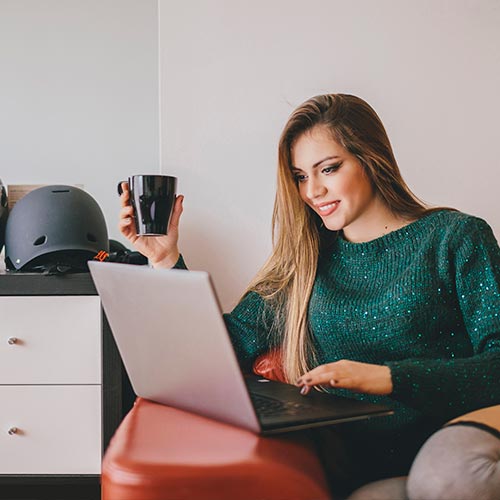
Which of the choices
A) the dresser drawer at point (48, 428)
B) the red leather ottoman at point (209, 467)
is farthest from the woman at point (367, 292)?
the dresser drawer at point (48, 428)

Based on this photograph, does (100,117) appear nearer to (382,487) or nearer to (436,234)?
(436,234)

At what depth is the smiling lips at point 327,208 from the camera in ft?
4.85

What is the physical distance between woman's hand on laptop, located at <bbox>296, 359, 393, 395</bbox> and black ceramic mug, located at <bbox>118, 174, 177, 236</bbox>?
56cm

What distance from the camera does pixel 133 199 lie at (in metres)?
1.58

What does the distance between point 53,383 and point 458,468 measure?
99 centimetres

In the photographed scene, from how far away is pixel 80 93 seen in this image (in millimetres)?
2291

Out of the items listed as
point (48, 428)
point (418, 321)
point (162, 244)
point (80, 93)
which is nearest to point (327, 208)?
point (418, 321)

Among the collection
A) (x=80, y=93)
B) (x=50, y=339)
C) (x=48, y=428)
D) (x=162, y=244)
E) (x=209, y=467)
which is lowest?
(x=48, y=428)

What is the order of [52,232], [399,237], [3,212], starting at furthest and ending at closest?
[3,212] < [52,232] < [399,237]

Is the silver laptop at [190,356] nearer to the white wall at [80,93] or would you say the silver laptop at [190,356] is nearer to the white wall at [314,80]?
the white wall at [314,80]

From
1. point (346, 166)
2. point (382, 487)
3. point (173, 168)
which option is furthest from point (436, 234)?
point (173, 168)

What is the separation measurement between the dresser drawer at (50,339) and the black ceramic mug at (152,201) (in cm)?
21

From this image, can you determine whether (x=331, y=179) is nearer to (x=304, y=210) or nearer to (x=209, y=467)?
(x=304, y=210)

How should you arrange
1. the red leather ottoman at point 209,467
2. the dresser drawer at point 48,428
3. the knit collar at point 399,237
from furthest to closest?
1. the dresser drawer at point 48,428
2. the knit collar at point 399,237
3. the red leather ottoman at point 209,467
